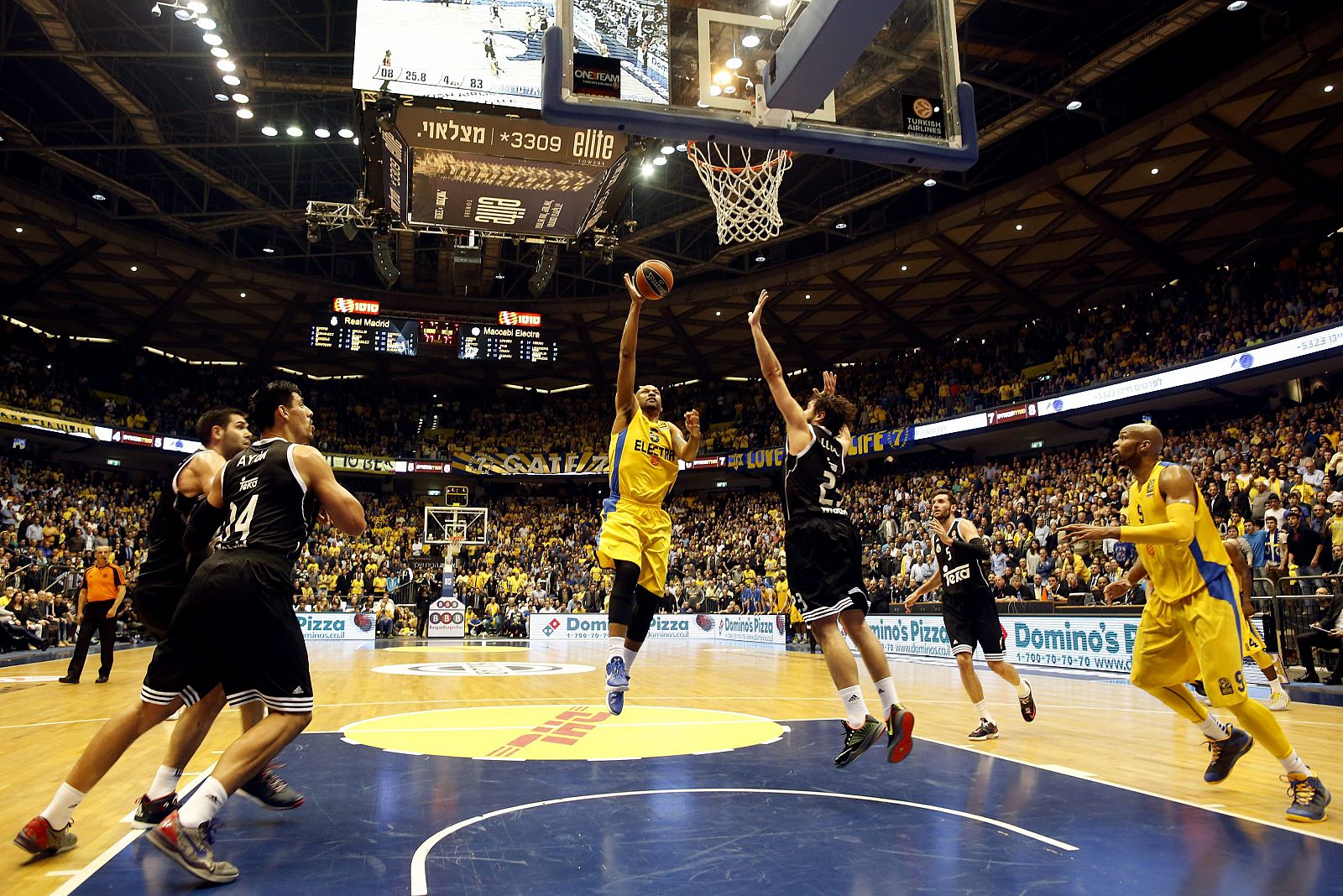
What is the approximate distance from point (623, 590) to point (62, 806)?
325cm

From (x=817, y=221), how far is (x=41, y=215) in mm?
21497

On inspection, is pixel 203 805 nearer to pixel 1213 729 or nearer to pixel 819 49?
pixel 1213 729

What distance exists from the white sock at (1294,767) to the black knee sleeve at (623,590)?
12.3ft

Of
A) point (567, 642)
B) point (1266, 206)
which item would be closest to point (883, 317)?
point (1266, 206)

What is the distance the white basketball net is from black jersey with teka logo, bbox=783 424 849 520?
7762 mm

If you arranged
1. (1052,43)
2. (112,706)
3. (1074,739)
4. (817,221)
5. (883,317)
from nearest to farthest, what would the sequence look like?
(1074,739) → (112,706) → (1052,43) → (817,221) → (883,317)

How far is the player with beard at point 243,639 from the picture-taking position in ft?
11.3

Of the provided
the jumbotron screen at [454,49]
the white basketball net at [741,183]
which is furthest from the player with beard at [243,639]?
the jumbotron screen at [454,49]

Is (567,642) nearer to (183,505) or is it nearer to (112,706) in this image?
(112,706)

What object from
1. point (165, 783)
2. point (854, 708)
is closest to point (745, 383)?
point (854, 708)

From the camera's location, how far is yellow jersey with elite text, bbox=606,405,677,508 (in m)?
6.01

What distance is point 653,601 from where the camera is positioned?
598 centimetres

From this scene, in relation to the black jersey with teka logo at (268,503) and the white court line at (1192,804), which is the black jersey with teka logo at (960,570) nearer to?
the white court line at (1192,804)

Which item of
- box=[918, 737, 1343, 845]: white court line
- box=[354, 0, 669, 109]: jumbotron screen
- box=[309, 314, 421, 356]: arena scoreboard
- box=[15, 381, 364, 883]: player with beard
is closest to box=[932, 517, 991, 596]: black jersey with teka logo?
box=[918, 737, 1343, 845]: white court line
